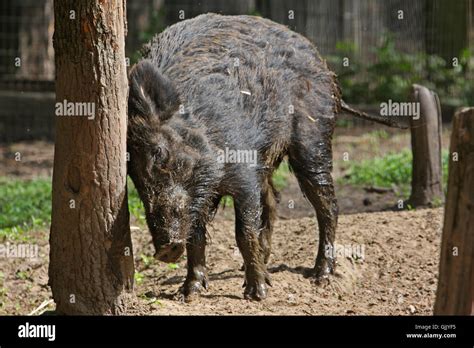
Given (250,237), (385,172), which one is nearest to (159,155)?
(250,237)

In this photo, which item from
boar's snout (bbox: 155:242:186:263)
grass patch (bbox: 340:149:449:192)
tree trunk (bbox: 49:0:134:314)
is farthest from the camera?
grass patch (bbox: 340:149:449:192)

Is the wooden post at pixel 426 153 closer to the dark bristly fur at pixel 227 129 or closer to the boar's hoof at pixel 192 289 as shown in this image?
the dark bristly fur at pixel 227 129

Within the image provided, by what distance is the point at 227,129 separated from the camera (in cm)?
650

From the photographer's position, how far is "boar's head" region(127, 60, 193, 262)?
586 centimetres

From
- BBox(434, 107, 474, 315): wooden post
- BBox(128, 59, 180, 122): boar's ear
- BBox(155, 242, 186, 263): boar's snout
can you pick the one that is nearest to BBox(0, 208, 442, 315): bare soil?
BBox(155, 242, 186, 263): boar's snout

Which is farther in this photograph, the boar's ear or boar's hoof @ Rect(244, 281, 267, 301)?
boar's hoof @ Rect(244, 281, 267, 301)

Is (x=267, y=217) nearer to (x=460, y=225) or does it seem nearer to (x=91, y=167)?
(x=91, y=167)

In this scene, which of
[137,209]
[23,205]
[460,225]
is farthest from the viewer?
[23,205]

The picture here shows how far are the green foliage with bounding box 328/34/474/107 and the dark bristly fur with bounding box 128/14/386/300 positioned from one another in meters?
6.80

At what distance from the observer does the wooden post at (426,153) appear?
929 cm

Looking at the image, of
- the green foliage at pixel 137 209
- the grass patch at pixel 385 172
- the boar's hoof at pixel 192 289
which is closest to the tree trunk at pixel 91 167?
the boar's hoof at pixel 192 289

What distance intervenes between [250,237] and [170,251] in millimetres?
893

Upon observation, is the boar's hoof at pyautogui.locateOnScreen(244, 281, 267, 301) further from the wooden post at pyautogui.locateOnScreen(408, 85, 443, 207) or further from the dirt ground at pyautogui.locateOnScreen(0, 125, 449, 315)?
the wooden post at pyautogui.locateOnScreen(408, 85, 443, 207)

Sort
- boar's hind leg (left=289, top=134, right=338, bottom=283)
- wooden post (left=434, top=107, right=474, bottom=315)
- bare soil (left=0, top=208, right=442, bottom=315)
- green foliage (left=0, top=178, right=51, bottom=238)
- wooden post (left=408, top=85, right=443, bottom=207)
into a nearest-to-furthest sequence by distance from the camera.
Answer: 1. wooden post (left=434, top=107, right=474, bottom=315)
2. bare soil (left=0, top=208, right=442, bottom=315)
3. boar's hind leg (left=289, top=134, right=338, bottom=283)
4. green foliage (left=0, top=178, right=51, bottom=238)
5. wooden post (left=408, top=85, right=443, bottom=207)
